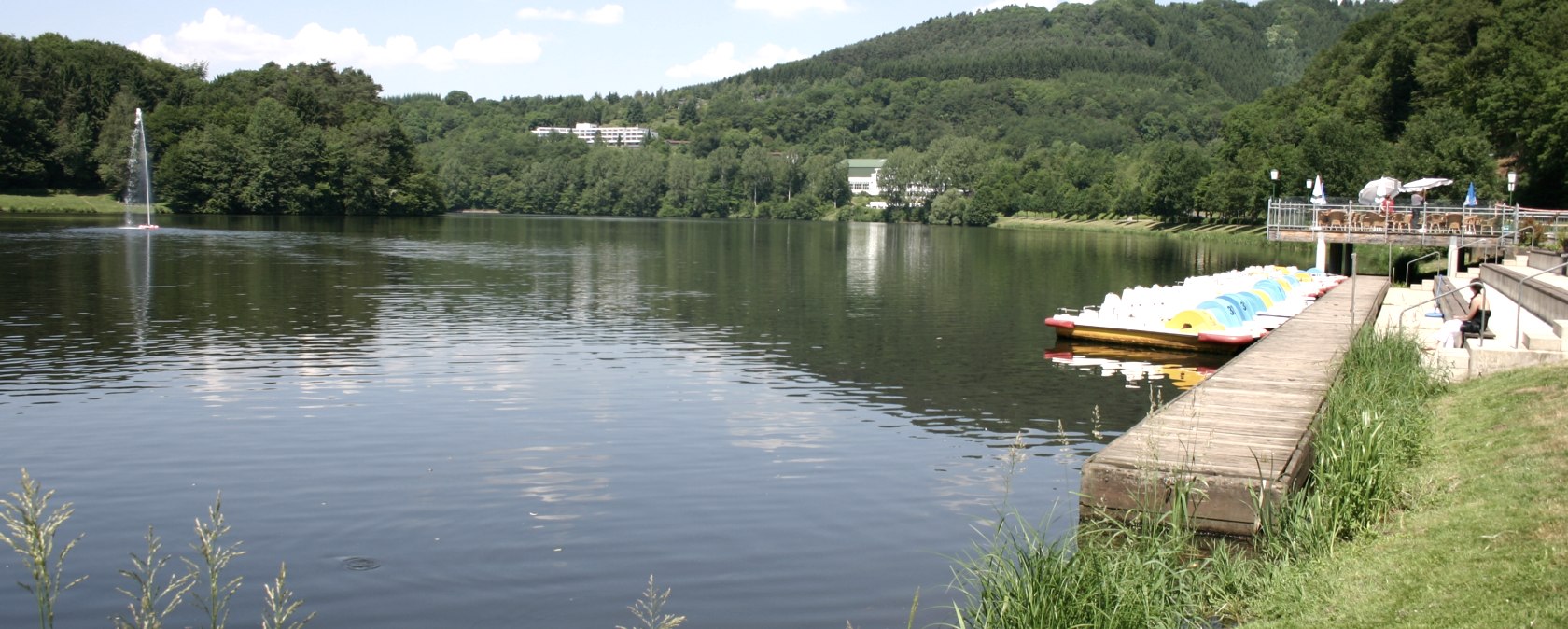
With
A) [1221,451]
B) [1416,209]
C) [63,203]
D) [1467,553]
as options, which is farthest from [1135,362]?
[63,203]

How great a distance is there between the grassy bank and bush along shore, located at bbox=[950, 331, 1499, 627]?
118 m

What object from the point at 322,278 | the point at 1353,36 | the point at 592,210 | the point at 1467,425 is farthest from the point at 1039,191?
the point at 1467,425

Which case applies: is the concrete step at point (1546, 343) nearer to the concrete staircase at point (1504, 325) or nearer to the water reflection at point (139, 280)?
the concrete staircase at point (1504, 325)

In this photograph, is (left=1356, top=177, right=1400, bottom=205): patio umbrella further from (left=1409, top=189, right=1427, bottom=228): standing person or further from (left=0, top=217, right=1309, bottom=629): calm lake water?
(left=0, top=217, right=1309, bottom=629): calm lake water

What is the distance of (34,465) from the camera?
1545 cm

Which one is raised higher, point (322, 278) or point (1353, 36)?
point (1353, 36)

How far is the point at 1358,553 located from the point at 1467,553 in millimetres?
1204

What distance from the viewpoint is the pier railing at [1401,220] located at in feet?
151

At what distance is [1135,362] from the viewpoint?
28031 mm

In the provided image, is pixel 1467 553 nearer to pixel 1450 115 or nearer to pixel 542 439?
pixel 542 439

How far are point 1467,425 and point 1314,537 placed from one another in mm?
4398

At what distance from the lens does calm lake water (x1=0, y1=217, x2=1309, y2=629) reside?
11.6 m

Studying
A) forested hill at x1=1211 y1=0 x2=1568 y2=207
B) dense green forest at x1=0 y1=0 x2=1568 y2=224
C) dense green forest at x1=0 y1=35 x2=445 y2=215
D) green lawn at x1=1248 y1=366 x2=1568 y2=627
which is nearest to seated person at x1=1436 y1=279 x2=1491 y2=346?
green lawn at x1=1248 y1=366 x2=1568 y2=627

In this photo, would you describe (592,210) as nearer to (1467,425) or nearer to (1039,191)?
(1039,191)
